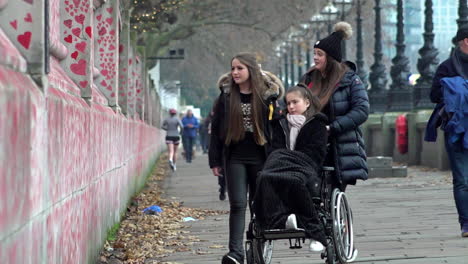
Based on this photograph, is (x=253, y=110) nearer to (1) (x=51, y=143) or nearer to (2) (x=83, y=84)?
(2) (x=83, y=84)

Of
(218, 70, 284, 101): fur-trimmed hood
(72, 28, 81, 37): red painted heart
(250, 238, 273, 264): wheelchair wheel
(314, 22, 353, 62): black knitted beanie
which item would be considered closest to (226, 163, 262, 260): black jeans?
(250, 238, 273, 264): wheelchair wheel

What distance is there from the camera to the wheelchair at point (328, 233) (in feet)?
25.4

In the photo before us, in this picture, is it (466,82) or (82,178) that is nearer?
(82,178)

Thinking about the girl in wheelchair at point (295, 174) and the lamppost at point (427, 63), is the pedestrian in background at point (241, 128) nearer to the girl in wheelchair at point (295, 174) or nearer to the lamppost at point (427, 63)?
the girl in wheelchair at point (295, 174)

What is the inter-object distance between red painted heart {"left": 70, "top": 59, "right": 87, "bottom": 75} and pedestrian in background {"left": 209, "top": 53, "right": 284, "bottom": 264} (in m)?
1.05

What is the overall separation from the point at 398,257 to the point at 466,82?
1.92 m

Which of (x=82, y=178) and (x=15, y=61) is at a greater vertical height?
(x=15, y=61)

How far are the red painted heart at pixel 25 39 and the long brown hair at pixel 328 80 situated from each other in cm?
352

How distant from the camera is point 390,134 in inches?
1307

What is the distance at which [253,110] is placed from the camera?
27.8 ft

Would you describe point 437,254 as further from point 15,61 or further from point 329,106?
point 15,61

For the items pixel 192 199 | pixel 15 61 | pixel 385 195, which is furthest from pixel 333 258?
pixel 192 199

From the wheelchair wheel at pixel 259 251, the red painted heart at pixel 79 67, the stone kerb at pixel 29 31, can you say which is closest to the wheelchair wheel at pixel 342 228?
the wheelchair wheel at pixel 259 251

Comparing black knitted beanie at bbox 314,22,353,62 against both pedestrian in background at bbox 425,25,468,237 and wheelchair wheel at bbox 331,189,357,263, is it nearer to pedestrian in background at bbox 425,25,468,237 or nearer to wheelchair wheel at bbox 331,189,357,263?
wheelchair wheel at bbox 331,189,357,263
